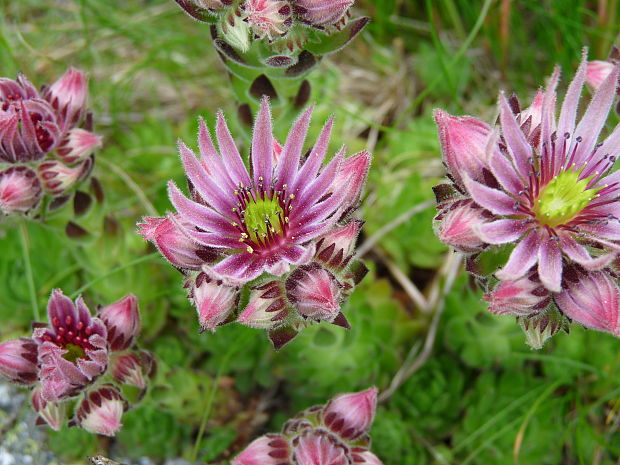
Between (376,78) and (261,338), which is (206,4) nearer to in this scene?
(261,338)

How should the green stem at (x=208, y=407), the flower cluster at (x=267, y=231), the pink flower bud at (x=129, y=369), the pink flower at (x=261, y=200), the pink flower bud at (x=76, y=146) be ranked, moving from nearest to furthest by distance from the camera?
1. the flower cluster at (x=267, y=231)
2. the pink flower at (x=261, y=200)
3. the pink flower bud at (x=129, y=369)
4. the pink flower bud at (x=76, y=146)
5. the green stem at (x=208, y=407)

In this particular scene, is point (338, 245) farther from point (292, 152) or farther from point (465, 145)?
point (465, 145)

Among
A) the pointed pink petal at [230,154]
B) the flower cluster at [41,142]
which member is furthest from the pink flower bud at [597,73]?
the flower cluster at [41,142]

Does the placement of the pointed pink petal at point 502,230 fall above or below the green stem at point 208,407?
above

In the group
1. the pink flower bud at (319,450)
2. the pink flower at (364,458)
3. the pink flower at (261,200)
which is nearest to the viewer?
the pink flower at (261,200)

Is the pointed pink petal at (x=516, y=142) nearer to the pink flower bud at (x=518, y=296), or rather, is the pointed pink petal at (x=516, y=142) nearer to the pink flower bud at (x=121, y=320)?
the pink flower bud at (x=518, y=296)

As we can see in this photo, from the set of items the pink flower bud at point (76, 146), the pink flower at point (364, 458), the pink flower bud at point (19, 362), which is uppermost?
the pink flower bud at point (76, 146)

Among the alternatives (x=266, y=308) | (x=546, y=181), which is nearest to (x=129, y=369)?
(x=266, y=308)
